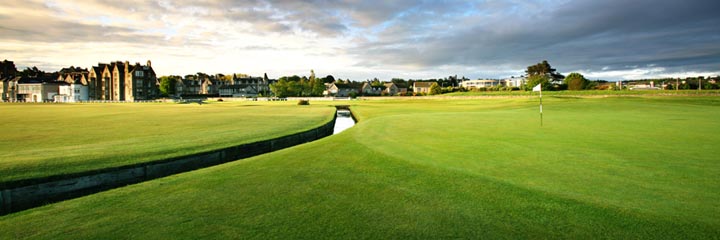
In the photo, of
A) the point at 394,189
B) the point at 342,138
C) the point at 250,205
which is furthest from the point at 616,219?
the point at 342,138

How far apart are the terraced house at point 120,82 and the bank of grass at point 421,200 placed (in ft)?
366

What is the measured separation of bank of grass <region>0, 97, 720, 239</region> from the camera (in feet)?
15.9

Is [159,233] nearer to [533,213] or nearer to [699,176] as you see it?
[533,213]

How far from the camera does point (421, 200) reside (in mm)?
6094

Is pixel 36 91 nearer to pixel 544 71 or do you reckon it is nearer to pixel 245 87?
pixel 245 87

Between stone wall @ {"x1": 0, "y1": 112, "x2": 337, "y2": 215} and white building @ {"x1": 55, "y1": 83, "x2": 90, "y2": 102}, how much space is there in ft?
394

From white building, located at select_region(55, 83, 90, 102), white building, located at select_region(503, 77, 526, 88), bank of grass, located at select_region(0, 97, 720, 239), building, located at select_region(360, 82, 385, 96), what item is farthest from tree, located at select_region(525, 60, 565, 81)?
white building, located at select_region(55, 83, 90, 102)

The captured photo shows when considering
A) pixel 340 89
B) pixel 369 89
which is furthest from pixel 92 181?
pixel 369 89

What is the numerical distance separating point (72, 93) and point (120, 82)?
50.0ft

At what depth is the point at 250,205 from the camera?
19.4 ft

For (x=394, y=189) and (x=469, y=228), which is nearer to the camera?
(x=469, y=228)

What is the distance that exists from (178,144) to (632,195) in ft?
39.7

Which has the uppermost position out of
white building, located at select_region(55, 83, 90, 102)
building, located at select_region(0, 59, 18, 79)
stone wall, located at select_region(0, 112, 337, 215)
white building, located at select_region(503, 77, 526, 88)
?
building, located at select_region(0, 59, 18, 79)

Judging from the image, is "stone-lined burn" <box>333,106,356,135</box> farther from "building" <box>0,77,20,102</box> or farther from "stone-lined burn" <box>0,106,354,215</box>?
"building" <box>0,77,20,102</box>
